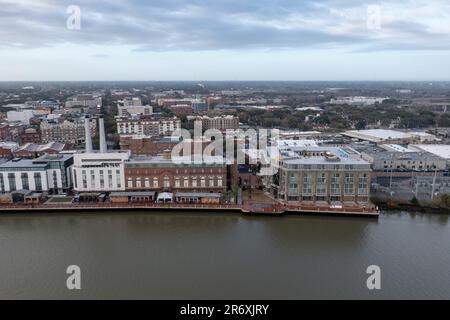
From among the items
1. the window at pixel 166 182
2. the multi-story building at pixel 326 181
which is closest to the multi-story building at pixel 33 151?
the window at pixel 166 182

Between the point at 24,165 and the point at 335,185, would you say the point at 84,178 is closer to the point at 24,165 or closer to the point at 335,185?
the point at 24,165

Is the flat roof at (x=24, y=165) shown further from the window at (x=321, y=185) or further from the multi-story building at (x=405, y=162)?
the multi-story building at (x=405, y=162)

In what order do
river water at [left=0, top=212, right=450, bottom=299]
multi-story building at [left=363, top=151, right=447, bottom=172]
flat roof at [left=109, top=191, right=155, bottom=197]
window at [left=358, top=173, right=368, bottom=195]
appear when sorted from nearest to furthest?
river water at [left=0, top=212, right=450, bottom=299], window at [left=358, top=173, right=368, bottom=195], flat roof at [left=109, top=191, right=155, bottom=197], multi-story building at [left=363, top=151, right=447, bottom=172]

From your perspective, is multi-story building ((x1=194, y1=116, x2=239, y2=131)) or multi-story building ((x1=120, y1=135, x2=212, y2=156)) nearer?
multi-story building ((x1=120, y1=135, x2=212, y2=156))

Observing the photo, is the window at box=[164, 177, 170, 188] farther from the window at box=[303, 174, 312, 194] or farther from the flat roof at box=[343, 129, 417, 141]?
the flat roof at box=[343, 129, 417, 141]

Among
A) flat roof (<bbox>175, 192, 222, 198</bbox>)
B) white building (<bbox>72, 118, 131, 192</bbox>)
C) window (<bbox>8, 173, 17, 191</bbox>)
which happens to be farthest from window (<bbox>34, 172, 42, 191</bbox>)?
flat roof (<bbox>175, 192, 222, 198</bbox>)
